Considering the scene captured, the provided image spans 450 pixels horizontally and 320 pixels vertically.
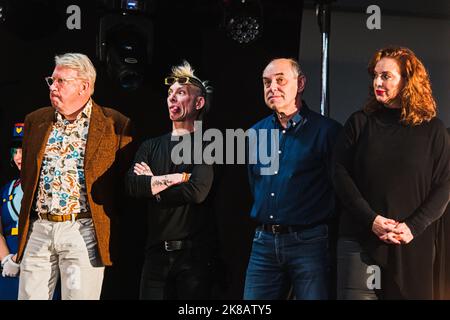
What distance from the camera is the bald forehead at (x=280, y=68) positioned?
455 centimetres

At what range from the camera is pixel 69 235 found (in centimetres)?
426

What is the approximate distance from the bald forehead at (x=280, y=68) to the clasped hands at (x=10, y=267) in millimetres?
2063

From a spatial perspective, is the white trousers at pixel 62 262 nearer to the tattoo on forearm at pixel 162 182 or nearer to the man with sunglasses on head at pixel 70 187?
the man with sunglasses on head at pixel 70 187

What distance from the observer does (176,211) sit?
441 cm

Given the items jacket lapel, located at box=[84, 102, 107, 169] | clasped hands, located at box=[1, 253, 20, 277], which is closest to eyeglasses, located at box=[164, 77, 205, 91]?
jacket lapel, located at box=[84, 102, 107, 169]

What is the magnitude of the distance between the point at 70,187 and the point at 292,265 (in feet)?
4.76

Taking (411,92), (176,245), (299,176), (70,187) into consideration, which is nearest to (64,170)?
(70,187)

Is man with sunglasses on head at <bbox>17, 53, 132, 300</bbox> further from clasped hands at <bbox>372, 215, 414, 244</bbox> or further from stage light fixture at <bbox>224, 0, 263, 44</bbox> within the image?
clasped hands at <bbox>372, 215, 414, 244</bbox>

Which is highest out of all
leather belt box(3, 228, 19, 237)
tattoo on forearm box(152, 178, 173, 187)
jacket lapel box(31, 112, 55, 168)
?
jacket lapel box(31, 112, 55, 168)

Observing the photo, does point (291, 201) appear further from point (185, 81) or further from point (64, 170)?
point (64, 170)

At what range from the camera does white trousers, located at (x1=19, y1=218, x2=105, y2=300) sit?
4.25 meters

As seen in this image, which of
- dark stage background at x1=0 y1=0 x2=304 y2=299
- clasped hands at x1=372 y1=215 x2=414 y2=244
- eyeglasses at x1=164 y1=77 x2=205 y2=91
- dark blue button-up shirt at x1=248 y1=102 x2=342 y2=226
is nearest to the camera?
clasped hands at x1=372 y1=215 x2=414 y2=244

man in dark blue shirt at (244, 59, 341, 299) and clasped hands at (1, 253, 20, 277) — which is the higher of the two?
man in dark blue shirt at (244, 59, 341, 299)

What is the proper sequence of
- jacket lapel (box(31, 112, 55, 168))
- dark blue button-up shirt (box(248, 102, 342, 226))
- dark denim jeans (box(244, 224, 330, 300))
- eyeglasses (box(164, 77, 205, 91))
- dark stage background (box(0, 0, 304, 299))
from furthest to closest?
1. dark stage background (box(0, 0, 304, 299))
2. eyeglasses (box(164, 77, 205, 91))
3. jacket lapel (box(31, 112, 55, 168))
4. dark blue button-up shirt (box(248, 102, 342, 226))
5. dark denim jeans (box(244, 224, 330, 300))
